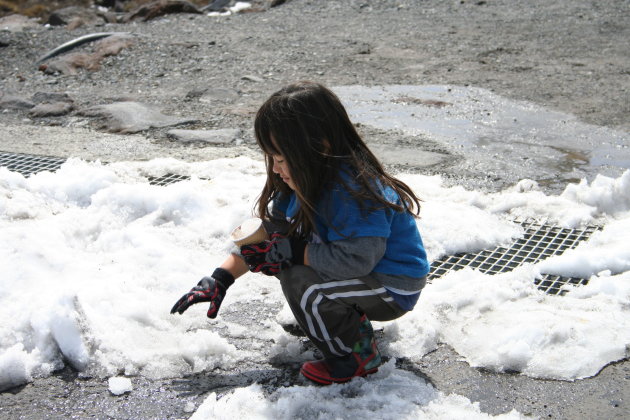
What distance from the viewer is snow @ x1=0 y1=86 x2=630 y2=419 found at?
2396 millimetres

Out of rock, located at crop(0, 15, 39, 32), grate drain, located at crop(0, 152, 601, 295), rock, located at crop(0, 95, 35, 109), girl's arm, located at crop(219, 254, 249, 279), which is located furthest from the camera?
rock, located at crop(0, 15, 39, 32)

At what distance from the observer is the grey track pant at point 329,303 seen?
2314mm

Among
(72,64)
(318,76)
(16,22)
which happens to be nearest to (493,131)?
(318,76)

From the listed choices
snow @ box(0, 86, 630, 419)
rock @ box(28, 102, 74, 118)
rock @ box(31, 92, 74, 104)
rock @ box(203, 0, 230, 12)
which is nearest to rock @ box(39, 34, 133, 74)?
rock @ box(31, 92, 74, 104)

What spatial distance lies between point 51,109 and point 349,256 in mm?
4232

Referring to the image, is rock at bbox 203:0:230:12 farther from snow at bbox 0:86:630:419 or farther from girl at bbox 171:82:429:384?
girl at bbox 171:82:429:384

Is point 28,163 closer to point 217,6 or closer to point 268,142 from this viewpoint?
point 268,142

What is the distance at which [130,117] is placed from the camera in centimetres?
549

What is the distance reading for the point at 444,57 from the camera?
7328 mm

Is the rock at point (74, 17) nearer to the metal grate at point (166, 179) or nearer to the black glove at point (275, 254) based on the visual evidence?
the metal grate at point (166, 179)

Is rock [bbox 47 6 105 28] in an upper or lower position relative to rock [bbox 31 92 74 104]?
lower

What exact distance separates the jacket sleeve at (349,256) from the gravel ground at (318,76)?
0.41m

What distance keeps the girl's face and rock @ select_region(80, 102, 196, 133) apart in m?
3.06

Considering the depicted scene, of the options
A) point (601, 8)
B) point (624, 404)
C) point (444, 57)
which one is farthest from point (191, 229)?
point (601, 8)
